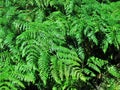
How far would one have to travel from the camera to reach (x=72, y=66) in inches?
182

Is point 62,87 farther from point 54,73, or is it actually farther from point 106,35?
point 106,35

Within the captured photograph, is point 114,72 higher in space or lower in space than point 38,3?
lower

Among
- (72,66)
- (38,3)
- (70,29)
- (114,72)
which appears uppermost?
(38,3)

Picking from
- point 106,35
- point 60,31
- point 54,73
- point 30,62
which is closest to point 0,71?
point 30,62

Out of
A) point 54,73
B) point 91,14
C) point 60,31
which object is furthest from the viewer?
point 91,14

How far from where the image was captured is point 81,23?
490cm

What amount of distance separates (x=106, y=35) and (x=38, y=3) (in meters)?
1.34

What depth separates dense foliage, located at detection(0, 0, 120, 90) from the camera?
4426 mm

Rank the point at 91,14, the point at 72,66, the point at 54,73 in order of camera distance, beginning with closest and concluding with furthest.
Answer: the point at 54,73 → the point at 72,66 → the point at 91,14

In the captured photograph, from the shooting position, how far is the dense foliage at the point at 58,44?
174 inches

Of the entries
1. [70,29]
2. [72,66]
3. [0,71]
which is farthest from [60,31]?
[0,71]

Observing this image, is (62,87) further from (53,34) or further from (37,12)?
(37,12)

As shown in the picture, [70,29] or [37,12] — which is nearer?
[70,29]

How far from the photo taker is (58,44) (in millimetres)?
4742
